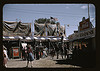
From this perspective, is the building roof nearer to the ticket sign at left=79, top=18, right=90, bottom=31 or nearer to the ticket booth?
the ticket booth

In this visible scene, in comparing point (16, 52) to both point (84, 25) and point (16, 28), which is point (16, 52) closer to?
point (16, 28)

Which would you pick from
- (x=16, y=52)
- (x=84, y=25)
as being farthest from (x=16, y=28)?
(x=84, y=25)

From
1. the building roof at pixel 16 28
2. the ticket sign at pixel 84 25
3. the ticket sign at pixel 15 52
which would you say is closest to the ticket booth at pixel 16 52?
the ticket sign at pixel 15 52

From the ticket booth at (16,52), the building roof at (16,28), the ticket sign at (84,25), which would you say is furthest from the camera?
the building roof at (16,28)

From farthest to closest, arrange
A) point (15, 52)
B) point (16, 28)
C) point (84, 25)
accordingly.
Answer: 1. point (16, 28)
2. point (15, 52)
3. point (84, 25)

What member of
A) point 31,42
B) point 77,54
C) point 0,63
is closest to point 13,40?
point 31,42

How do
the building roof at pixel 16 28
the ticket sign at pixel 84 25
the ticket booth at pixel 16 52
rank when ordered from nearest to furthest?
the ticket sign at pixel 84 25, the ticket booth at pixel 16 52, the building roof at pixel 16 28

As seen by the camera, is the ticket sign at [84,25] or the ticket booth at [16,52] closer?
the ticket sign at [84,25]

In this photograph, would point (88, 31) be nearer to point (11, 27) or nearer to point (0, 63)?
point (0, 63)

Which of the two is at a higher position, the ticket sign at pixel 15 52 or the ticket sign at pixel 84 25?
the ticket sign at pixel 84 25

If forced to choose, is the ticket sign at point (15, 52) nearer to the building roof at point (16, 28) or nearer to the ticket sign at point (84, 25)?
the building roof at point (16, 28)

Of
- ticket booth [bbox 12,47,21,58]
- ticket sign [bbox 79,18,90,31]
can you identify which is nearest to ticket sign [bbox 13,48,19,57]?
ticket booth [bbox 12,47,21,58]

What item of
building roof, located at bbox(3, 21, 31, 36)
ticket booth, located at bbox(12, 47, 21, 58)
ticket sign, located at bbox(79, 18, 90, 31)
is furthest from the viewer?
building roof, located at bbox(3, 21, 31, 36)

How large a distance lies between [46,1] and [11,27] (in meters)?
16.7
